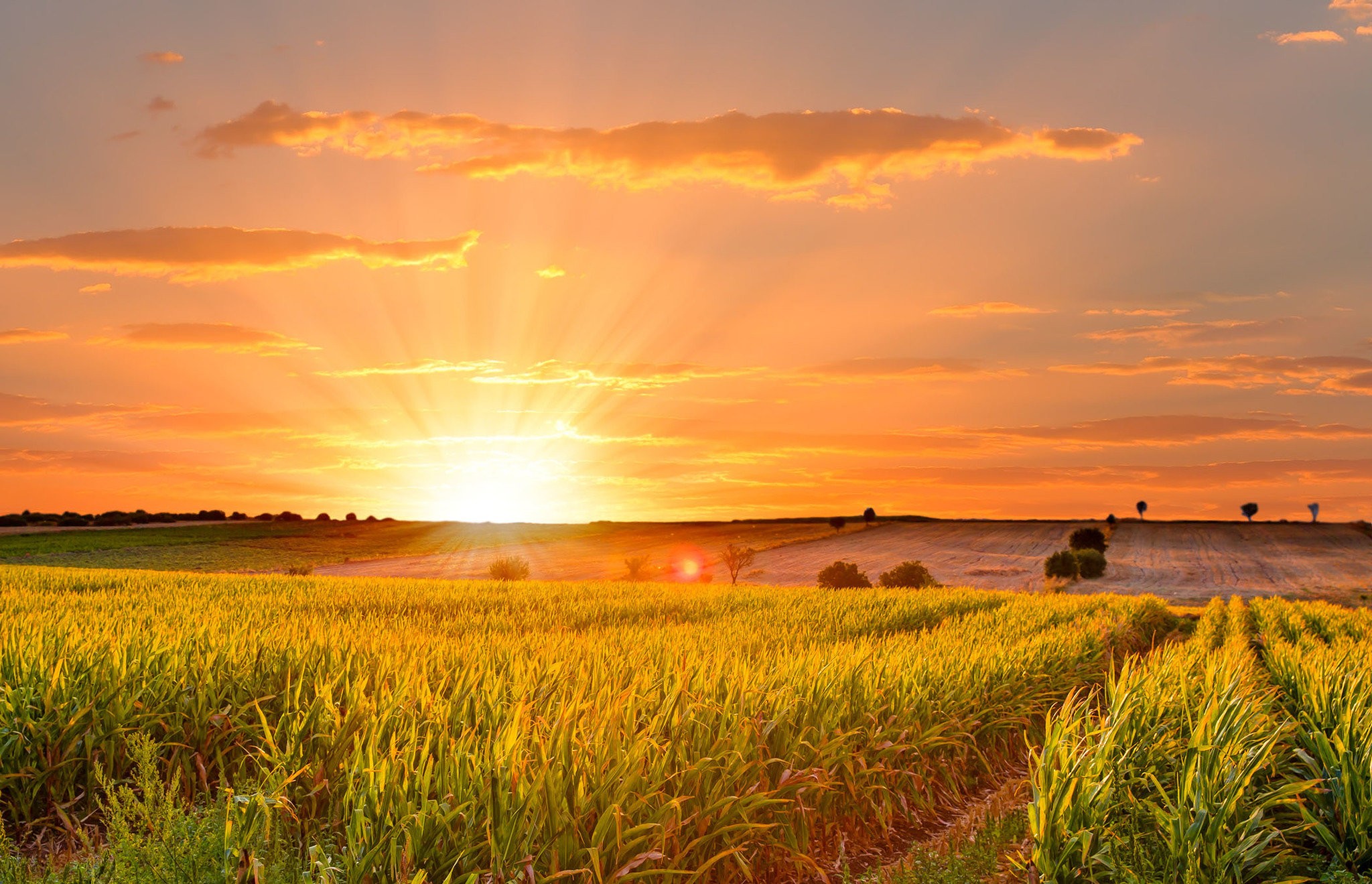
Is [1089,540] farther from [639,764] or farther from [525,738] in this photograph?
[525,738]

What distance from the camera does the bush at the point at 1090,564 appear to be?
206ft

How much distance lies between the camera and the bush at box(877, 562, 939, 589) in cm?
4712

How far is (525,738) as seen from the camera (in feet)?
16.4

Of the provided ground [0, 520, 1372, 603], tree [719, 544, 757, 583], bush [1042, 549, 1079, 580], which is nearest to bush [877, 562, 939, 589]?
tree [719, 544, 757, 583]

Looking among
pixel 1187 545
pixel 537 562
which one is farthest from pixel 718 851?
pixel 1187 545

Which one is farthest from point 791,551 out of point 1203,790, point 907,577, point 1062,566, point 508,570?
point 1203,790

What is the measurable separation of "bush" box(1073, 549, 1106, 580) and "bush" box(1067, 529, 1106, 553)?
9233mm

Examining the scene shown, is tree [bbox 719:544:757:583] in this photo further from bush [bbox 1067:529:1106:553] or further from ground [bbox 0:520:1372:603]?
bush [bbox 1067:529:1106:553]

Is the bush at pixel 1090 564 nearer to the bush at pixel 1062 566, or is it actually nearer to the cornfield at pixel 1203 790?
the bush at pixel 1062 566

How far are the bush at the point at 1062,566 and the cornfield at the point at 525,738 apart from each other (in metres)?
54.8

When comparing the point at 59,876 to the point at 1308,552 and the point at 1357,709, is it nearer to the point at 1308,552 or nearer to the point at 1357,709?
the point at 1357,709

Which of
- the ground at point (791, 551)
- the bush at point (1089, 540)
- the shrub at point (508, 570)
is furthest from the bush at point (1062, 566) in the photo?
the shrub at point (508, 570)

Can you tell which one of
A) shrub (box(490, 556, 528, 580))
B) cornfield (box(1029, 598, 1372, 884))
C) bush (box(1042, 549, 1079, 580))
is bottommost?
bush (box(1042, 549, 1079, 580))

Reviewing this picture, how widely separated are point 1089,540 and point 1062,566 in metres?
13.8
